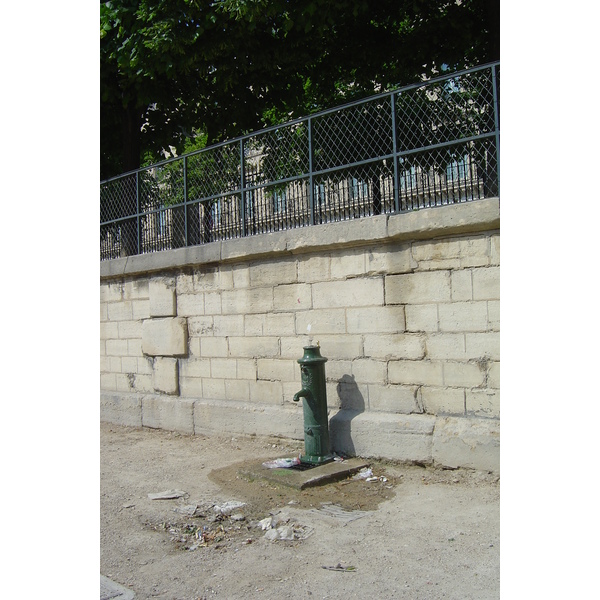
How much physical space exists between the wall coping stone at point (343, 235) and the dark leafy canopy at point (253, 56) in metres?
2.70

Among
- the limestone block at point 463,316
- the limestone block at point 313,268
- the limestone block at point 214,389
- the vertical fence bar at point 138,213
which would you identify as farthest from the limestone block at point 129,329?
the limestone block at point 463,316

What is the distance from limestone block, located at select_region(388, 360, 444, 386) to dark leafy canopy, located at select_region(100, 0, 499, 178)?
446cm

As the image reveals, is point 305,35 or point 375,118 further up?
point 305,35

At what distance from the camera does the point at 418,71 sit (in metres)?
10.4

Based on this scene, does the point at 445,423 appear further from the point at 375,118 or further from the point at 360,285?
the point at 375,118

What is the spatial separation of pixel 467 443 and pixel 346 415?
4.10 ft

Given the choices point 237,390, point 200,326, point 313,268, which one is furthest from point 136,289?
point 313,268

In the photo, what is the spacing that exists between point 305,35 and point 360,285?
17.9 feet

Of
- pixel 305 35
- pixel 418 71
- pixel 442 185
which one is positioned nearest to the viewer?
pixel 442 185

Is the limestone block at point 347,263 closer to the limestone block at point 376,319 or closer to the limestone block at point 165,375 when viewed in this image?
the limestone block at point 376,319

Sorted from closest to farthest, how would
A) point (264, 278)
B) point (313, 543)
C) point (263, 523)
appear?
point (313, 543) → point (263, 523) → point (264, 278)

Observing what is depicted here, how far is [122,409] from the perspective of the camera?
8.36 m

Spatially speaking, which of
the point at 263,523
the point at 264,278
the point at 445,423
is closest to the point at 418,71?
the point at 264,278

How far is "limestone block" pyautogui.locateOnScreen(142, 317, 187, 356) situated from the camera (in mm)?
7562
